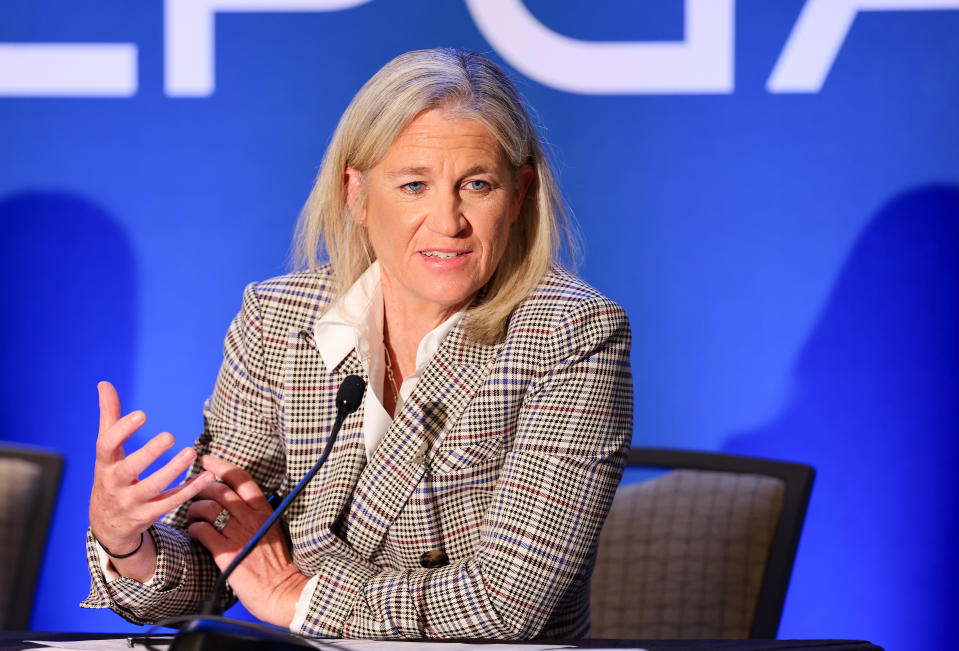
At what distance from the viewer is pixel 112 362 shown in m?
2.92

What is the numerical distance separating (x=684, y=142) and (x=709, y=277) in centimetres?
36

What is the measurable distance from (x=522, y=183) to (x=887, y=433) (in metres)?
1.53

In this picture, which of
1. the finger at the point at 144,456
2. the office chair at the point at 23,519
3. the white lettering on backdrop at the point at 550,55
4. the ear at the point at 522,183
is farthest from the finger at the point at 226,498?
the white lettering on backdrop at the point at 550,55

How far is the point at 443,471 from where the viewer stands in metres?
1.58

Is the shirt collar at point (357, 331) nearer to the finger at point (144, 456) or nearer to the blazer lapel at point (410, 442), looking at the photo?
the blazer lapel at point (410, 442)

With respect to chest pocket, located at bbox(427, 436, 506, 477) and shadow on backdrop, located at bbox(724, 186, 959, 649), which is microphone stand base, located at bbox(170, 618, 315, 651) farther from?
shadow on backdrop, located at bbox(724, 186, 959, 649)

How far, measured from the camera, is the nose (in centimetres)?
155

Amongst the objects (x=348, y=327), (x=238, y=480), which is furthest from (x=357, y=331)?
(x=238, y=480)

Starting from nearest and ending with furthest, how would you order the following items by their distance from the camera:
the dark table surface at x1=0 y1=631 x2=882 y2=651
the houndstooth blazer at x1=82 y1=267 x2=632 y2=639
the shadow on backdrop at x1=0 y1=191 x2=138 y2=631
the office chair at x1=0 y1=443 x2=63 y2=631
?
the dark table surface at x1=0 y1=631 x2=882 y2=651 < the houndstooth blazer at x1=82 y1=267 x2=632 y2=639 < the office chair at x1=0 y1=443 x2=63 y2=631 < the shadow on backdrop at x1=0 y1=191 x2=138 y2=631

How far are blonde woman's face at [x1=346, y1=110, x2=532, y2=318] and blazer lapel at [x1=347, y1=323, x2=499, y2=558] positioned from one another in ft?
0.36

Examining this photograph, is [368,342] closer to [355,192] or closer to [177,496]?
[355,192]

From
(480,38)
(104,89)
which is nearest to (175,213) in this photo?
(104,89)

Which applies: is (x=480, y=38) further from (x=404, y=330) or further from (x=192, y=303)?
(x=404, y=330)

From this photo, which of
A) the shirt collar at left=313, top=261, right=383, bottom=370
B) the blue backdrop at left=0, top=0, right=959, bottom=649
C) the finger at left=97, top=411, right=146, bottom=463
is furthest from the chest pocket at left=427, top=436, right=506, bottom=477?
the blue backdrop at left=0, top=0, right=959, bottom=649
